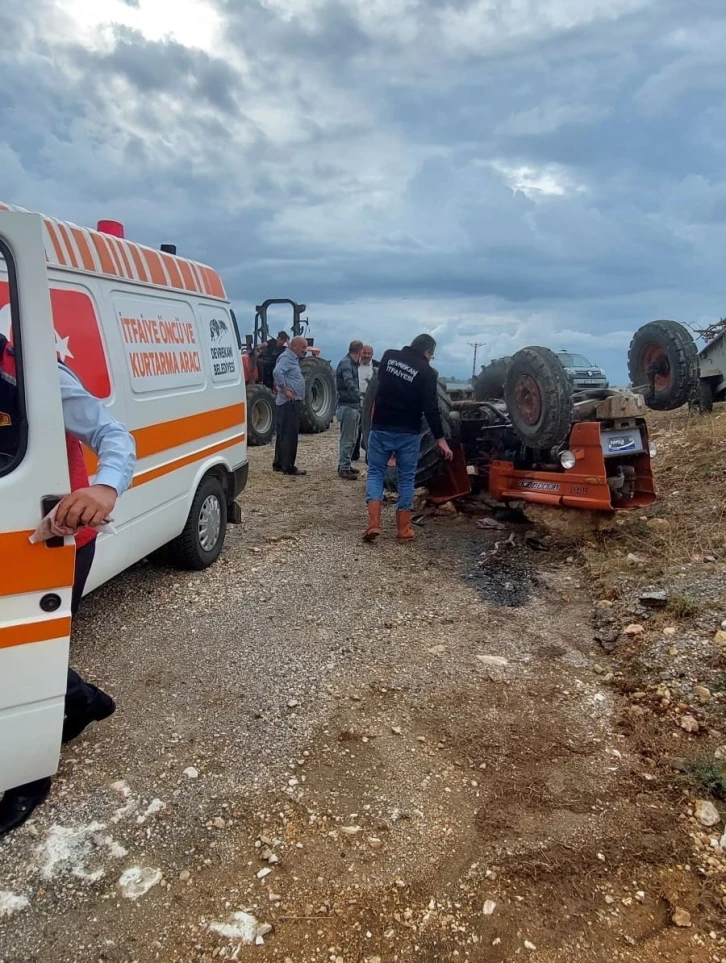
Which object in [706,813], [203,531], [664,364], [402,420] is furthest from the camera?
[664,364]

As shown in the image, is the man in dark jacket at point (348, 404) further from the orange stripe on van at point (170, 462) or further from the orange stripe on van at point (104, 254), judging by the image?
the orange stripe on van at point (104, 254)

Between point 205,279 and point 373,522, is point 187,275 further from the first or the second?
point 373,522

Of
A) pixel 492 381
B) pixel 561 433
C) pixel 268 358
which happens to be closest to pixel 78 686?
pixel 561 433

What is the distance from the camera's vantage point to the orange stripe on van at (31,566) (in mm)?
1992

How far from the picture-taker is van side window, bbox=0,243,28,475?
6.55 ft

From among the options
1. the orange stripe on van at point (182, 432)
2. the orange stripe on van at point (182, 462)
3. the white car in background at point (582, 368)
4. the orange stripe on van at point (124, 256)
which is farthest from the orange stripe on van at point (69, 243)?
the white car in background at point (582, 368)

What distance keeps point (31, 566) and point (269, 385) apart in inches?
426

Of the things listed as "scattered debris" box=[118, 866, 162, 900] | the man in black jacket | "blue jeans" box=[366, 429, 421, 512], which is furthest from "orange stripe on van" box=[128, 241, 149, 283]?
"scattered debris" box=[118, 866, 162, 900]

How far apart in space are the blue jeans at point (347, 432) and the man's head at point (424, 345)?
2666mm

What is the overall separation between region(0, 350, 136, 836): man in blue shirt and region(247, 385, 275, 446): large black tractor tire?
8.43m

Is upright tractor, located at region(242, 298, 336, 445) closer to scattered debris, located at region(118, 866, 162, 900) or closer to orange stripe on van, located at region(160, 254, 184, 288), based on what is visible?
orange stripe on van, located at region(160, 254, 184, 288)

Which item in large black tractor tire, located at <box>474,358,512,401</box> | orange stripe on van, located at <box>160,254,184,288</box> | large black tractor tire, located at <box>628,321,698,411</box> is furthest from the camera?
large black tractor tire, located at <box>474,358,512,401</box>

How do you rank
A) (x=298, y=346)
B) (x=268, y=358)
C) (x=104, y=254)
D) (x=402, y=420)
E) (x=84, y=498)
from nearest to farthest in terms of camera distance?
(x=84, y=498)
(x=104, y=254)
(x=402, y=420)
(x=298, y=346)
(x=268, y=358)

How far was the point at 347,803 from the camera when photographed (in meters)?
2.62
